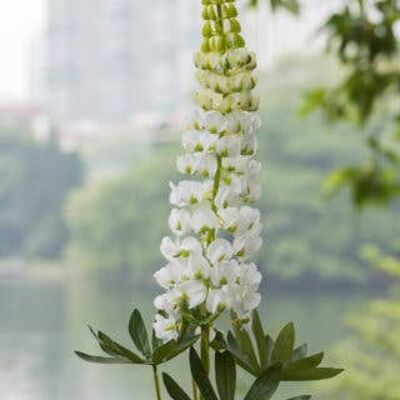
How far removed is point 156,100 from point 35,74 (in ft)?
9.05

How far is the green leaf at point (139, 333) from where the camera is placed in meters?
0.37

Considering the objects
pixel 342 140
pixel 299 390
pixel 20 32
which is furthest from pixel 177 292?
pixel 20 32

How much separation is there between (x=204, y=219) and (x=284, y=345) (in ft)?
0.20

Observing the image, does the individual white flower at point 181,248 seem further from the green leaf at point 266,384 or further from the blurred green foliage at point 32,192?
the blurred green foliage at point 32,192

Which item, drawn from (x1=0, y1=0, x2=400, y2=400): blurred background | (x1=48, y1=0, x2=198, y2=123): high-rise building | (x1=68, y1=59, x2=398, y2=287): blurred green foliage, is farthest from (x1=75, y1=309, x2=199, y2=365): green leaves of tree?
(x1=48, y1=0, x2=198, y2=123): high-rise building

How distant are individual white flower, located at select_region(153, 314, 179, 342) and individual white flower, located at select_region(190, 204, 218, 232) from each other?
34mm

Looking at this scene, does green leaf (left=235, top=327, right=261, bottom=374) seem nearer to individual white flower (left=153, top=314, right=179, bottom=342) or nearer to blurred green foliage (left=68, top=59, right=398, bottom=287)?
individual white flower (left=153, top=314, right=179, bottom=342)

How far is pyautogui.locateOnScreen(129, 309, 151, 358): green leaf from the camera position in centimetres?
37

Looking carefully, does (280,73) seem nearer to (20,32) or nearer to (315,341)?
(315,341)

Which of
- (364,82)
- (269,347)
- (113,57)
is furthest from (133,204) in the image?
(269,347)

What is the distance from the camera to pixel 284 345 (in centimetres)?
37

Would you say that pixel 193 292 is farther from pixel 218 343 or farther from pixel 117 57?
pixel 117 57

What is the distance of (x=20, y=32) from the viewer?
16.9 meters

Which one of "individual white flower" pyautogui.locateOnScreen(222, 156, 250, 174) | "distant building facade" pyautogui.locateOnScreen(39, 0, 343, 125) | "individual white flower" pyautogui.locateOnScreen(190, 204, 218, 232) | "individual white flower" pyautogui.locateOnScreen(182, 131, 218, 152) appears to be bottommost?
"individual white flower" pyautogui.locateOnScreen(190, 204, 218, 232)
